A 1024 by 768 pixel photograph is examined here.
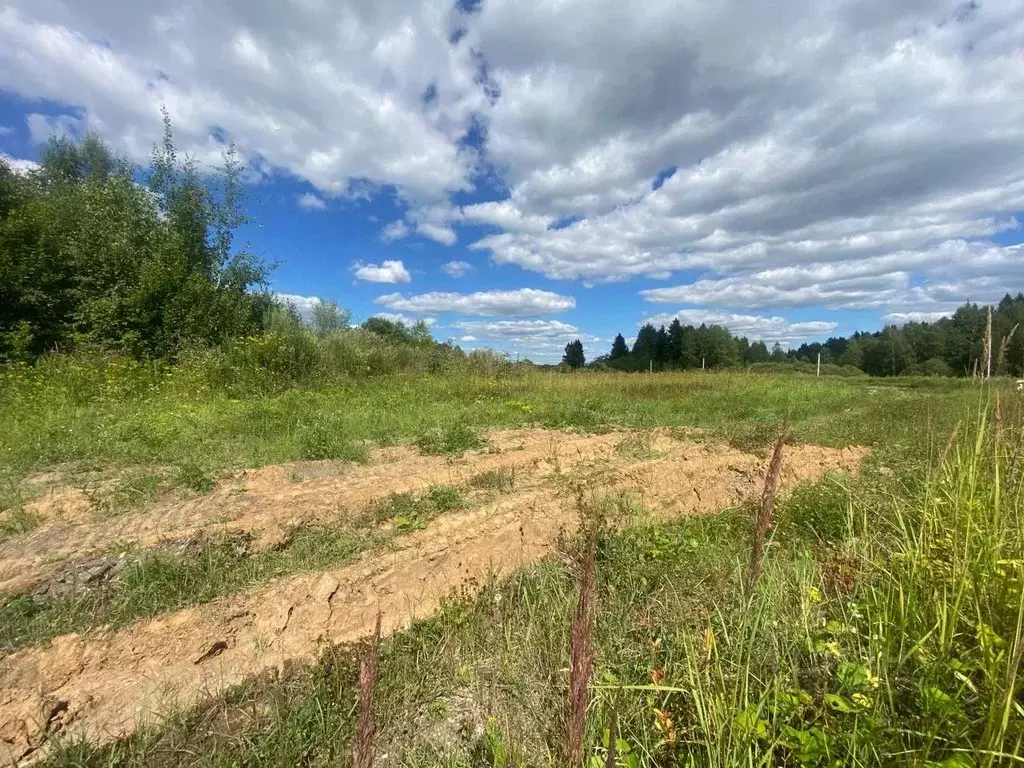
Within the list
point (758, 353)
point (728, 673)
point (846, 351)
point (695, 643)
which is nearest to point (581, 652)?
point (728, 673)

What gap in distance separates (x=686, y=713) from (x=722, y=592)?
2.88ft

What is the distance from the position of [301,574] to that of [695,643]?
8.78ft

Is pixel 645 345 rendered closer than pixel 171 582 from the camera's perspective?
No

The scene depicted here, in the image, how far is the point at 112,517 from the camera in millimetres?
4148

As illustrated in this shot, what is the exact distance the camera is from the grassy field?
1.60m

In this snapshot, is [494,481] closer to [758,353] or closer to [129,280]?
[129,280]

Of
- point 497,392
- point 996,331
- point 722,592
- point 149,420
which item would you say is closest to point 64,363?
point 149,420

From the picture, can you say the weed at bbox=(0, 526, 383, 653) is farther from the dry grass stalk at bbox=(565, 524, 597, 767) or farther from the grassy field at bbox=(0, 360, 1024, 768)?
the dry grass stalk at bbox=(565, 524, 597, 767)

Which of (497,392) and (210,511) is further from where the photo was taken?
(497,392)

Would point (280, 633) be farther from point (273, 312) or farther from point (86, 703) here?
point (273, 312)

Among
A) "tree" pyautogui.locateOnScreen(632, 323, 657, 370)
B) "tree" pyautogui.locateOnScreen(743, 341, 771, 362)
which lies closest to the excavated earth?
"tree" pyautogui.locateOnScreen(632, 323, 657, 370)

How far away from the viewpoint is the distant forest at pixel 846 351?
9.64 ft

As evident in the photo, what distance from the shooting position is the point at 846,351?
5812 centimetres

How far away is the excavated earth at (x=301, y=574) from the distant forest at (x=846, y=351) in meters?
2.74
